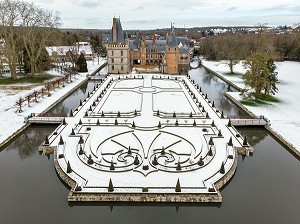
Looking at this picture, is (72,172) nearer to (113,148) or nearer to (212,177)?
(113,148)

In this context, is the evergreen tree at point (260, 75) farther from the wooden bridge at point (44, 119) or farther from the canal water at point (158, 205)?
the wooden bridge at point (44, 119)

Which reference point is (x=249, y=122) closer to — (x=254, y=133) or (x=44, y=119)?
(x=254, y=133)

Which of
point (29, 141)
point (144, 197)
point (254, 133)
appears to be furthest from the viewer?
point (254, 133)

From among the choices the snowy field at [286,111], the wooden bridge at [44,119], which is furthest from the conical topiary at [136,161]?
the snowy field at [286,111]

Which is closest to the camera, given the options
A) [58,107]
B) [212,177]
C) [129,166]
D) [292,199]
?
[292,199]

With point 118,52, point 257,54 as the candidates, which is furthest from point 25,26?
point 257,54

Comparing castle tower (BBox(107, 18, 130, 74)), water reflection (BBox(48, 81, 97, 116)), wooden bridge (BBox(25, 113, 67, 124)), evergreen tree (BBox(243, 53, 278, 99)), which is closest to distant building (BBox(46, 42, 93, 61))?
castle tower (BBox(107, 18, 130, 74))

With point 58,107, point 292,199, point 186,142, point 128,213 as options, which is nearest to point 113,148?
point 186,142
